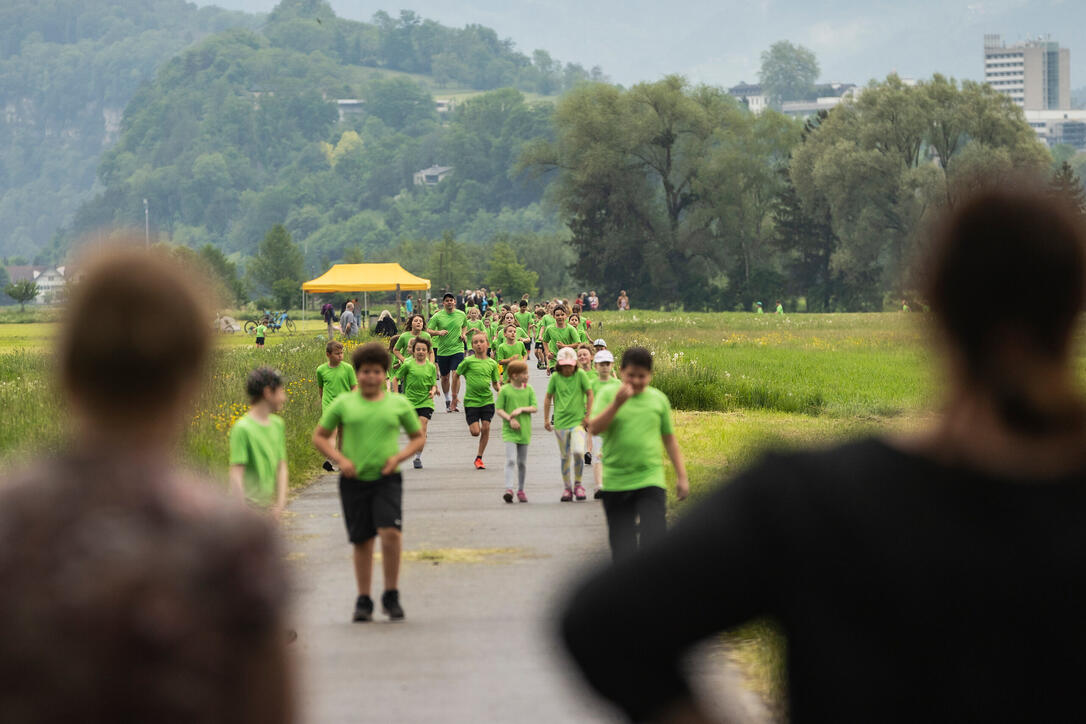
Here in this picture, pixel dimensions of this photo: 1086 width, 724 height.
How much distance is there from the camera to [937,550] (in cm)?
211

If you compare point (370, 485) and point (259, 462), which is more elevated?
point (259, 462)

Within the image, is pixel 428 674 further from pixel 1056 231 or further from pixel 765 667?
pixel 1056 231

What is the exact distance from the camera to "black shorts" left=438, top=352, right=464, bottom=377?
24.8 meters

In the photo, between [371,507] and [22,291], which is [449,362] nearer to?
[371,507]

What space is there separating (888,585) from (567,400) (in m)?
12.0

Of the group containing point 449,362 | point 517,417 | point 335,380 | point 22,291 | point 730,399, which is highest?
point 335,380

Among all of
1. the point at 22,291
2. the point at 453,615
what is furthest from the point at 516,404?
the point at 22,291

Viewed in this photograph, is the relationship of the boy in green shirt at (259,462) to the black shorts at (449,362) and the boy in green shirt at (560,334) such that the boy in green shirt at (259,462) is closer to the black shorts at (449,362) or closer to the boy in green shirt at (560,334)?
the boy in green shirt at (560,334)

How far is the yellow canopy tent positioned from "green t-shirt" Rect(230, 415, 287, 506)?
183 ft

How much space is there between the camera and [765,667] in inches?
289

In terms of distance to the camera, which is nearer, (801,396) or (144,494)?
(144,494)

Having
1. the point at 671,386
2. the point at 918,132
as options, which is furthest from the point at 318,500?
the point at 918,132

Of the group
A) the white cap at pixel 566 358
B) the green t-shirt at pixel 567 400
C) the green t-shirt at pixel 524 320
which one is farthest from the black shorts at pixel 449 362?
the white cap at pixel 566 358

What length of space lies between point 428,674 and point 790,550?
18.0 feet
